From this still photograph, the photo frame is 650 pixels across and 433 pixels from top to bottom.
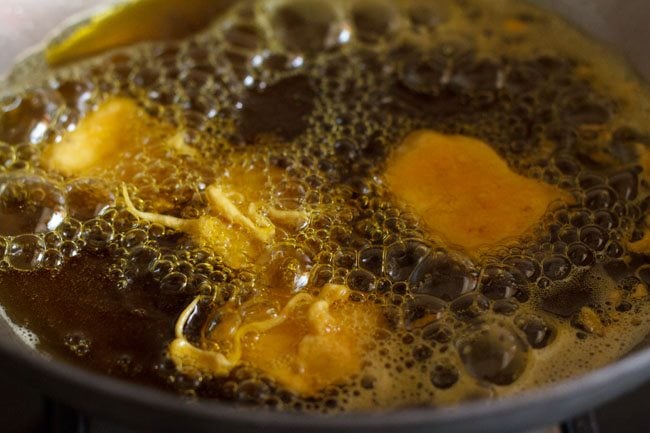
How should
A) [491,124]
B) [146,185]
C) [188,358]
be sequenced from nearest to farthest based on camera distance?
[188,358] < [146,185] < [491,124]

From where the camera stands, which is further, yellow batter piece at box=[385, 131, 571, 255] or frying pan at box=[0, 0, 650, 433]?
yellow batter piece at box=[385, 131, 571, 255]

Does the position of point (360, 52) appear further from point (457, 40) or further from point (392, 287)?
point (392, 287)

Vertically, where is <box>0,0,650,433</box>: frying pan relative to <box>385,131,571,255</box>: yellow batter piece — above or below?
above

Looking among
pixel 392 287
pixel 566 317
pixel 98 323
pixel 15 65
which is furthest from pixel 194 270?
pixel 15 65

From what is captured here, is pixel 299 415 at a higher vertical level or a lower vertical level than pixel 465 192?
higher

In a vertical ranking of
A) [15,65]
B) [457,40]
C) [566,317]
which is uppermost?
[15,65]

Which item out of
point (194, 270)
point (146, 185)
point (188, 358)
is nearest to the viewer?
point (188, 358)

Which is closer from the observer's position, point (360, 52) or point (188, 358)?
point (188, 358)

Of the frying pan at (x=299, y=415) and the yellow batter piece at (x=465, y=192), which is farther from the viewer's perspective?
the yellow batter piece at (x=465, y=192)

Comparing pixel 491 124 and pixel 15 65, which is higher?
pixel 15 65

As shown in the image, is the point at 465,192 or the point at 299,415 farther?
the point at 465,192

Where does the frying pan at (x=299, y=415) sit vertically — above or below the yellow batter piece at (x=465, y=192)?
above
